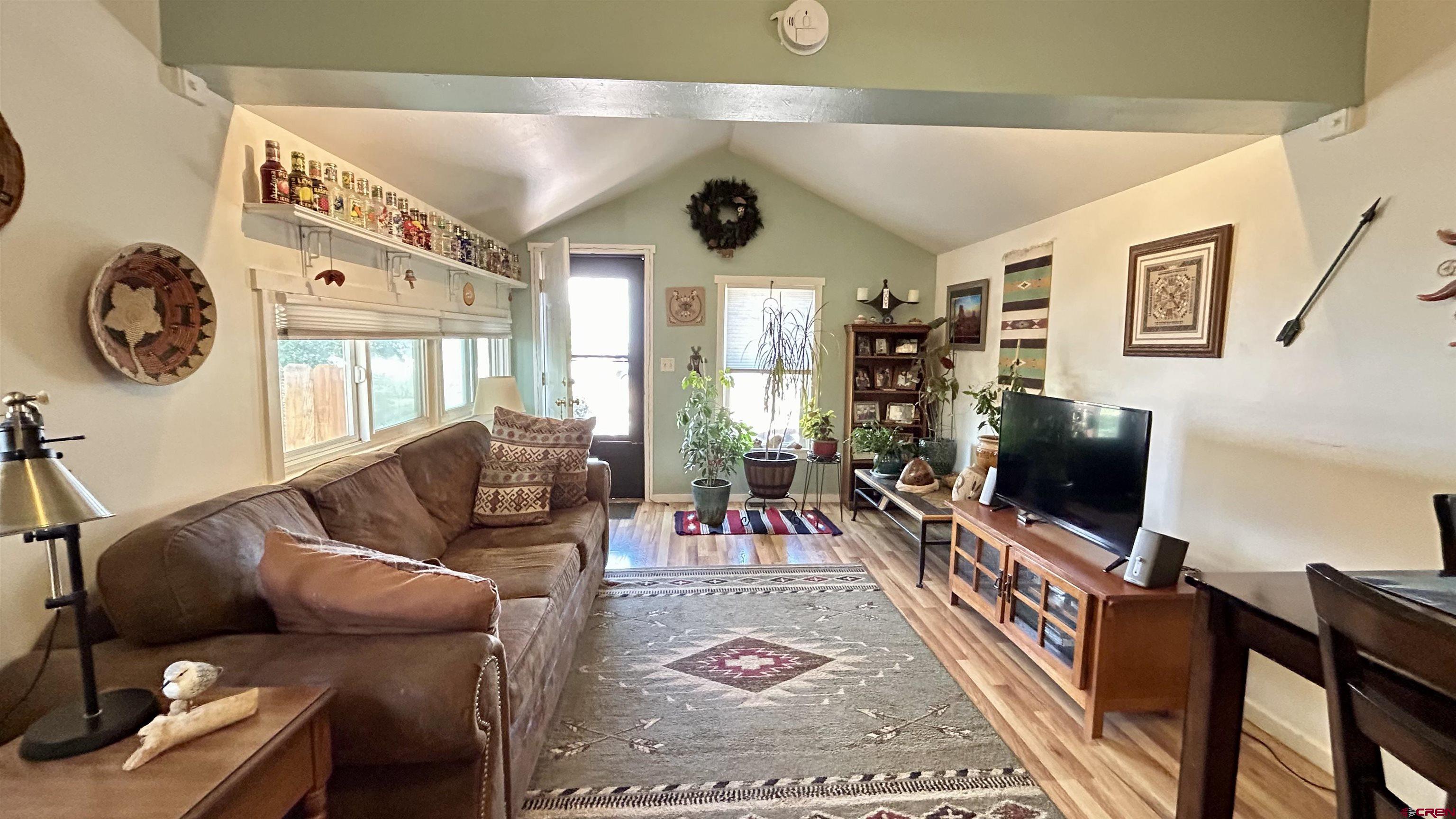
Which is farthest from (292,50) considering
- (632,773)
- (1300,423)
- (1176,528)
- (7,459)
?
(1176,528)

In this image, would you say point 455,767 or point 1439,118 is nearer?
point 455,767

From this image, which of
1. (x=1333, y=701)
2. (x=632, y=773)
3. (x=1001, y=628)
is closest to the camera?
(x=1333, y=701)

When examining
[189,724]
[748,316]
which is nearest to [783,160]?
[748,316]

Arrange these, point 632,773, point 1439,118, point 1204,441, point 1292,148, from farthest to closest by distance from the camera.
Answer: point 1204,441
point 1292,148
point 632,773
point 1439,118

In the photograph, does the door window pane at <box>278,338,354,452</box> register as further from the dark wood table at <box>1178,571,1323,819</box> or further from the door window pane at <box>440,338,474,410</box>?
the dark wood table at <box>1178,571,1323,819</box>

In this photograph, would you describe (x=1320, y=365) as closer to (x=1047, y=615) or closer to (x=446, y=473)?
(x=1047, y=615)

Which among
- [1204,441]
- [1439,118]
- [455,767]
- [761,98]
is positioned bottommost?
[455,767]

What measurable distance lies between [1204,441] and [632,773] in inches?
96.5

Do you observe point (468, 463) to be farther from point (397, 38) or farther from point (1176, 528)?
point (1176, 528)

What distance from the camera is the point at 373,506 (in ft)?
7.16

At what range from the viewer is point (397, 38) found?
171 cm

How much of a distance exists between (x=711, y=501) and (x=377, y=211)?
2697 millimetres

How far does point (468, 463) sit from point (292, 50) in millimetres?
1825

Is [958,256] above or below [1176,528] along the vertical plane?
above
